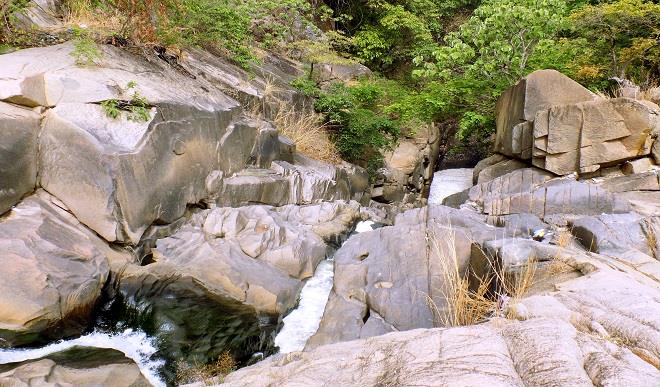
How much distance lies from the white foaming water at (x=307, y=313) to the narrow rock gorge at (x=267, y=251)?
3 centimetres

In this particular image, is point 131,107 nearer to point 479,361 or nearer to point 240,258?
point 240,258

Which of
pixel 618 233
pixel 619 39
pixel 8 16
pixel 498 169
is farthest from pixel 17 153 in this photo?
pixel 619 39

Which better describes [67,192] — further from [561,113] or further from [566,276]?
[561,113]

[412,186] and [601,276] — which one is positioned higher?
[601,276]

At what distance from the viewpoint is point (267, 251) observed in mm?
5672

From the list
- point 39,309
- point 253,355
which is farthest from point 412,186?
point 39,309

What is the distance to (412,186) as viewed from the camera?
45.7 feet

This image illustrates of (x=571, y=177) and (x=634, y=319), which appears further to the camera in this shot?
(x=571, y=177)

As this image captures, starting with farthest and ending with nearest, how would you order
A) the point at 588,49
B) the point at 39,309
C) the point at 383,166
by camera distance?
the point at 383,166 < the point at 588,49 < the point at 39,309

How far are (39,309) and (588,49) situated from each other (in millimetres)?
10925

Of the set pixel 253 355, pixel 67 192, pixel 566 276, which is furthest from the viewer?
pixel 67 192

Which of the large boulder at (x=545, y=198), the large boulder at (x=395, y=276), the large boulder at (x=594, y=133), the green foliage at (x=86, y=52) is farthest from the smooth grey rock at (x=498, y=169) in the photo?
the green foliage at (x=86, y=52)

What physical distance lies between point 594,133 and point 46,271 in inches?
326

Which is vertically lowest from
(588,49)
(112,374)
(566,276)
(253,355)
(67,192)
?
(253,355)
